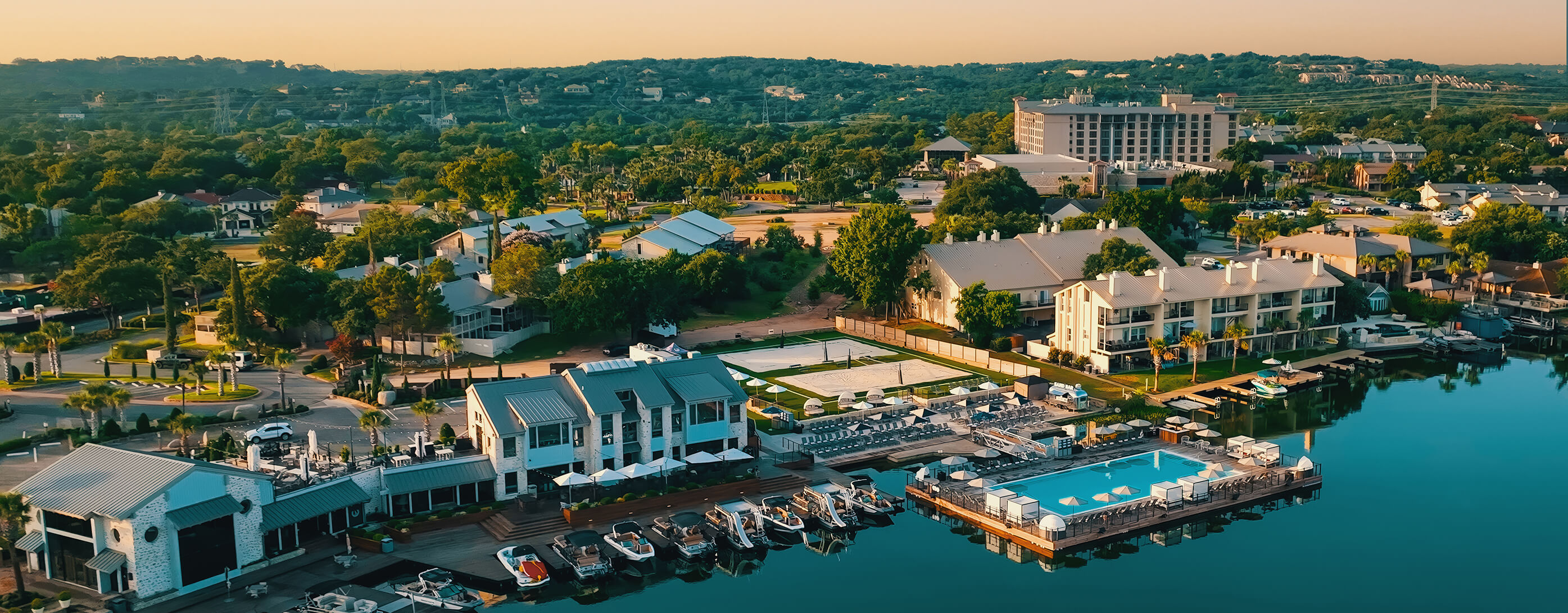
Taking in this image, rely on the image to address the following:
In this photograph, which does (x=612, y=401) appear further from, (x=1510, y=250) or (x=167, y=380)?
(x=1510, y=250)

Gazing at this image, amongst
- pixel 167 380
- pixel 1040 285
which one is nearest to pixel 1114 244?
pixel 1040 285

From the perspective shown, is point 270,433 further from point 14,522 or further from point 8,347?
point 8,347

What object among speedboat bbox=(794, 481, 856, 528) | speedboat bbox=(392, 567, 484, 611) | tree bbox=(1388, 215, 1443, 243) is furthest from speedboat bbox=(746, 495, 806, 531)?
tree bbox=(1388, 215, 1443, 243)

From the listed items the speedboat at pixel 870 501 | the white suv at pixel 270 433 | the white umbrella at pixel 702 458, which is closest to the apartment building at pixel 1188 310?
the speedboat at pixel 870 501

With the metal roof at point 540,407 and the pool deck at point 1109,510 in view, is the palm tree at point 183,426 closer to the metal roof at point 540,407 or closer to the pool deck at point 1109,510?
the metal roof at point 540,407

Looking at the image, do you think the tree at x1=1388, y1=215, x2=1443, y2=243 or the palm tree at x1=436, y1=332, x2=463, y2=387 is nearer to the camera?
the palm tree at x1=436, y1=332, x2=463, y2=387

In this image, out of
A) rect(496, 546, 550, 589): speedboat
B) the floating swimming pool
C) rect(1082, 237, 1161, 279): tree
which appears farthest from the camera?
rect(1082, 237, 1161, 279): tree

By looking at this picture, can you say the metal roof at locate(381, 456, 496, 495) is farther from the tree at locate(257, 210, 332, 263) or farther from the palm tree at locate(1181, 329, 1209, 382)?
the tree at locate(257, 210, 332, 263)

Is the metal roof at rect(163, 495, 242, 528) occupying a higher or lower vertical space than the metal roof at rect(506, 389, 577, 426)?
lower
